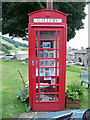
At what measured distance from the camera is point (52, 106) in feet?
11.8

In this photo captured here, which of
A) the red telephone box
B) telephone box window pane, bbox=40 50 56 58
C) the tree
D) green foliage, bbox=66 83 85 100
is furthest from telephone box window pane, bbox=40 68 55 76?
the tree

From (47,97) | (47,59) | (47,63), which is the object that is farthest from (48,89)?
(47,59)

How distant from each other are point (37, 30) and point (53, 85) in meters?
1.44

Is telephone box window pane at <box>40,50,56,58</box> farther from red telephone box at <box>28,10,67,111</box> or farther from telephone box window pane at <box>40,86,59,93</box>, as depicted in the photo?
telephone box window pane at <box>40,86,59,93</box>

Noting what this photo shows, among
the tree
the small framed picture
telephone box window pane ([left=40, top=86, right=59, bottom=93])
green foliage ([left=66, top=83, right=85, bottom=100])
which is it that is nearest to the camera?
the small framed picture

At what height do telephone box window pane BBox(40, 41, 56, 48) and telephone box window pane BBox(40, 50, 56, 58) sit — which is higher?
telephone box window pane BBox(40, 41, 56, 48)

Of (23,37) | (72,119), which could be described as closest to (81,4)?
(23,37)

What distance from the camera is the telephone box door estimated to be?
335 centimetres

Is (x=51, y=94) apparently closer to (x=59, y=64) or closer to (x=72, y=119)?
(x=59, y=64)

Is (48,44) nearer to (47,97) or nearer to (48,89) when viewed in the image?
(48,89)

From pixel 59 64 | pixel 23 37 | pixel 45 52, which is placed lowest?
pixel 59 64

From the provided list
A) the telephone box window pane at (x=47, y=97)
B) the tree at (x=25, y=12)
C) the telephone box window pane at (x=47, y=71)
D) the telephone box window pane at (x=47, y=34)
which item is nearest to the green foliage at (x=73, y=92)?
the telephone box window pane at (x=47, y=97)

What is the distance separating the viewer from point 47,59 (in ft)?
11.4

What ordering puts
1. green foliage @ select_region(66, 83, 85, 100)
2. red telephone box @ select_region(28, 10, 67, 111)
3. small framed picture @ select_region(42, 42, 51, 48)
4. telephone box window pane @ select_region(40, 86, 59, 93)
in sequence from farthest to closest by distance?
green foliage @ select_region(66, 83, 85, 100) < telephone box window pane @ select_region(40, 86, 59, 93) < small framed picture @ select_region(42, 42, 51, 48) < red telephone box @ select_region(28, 10, 67, 111)
